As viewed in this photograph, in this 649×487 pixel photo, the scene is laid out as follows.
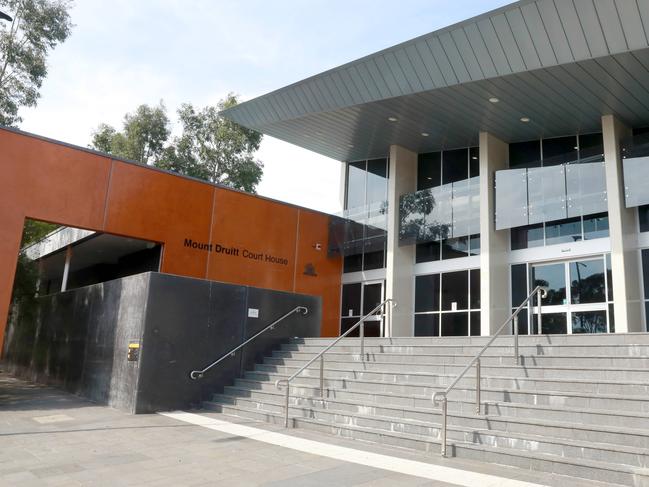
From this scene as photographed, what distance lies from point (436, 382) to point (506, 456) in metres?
2.38

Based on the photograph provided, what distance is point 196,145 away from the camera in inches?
1178

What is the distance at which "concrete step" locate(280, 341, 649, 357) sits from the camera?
300 inches

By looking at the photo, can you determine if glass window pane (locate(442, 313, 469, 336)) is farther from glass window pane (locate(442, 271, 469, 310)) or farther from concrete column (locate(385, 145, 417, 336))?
concrete column (locate(385, 145, 417, 336))

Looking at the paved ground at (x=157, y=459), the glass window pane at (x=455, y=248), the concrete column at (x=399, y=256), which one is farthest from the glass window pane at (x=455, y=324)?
the paved ground at (x=157, y=459)

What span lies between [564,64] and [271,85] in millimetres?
9094

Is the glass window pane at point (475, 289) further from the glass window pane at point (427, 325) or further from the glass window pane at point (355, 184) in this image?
the glass window pane at point (355, 184)

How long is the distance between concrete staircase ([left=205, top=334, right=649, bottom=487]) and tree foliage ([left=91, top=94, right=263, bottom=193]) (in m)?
20.2

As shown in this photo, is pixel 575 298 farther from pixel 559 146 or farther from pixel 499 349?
pixel 499 349

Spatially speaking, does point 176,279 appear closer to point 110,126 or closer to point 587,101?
point 587,101

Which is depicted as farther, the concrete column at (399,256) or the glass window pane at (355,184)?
the glass window pane at (355,184)

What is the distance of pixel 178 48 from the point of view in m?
12.4

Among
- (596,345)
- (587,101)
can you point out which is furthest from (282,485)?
(587,101)

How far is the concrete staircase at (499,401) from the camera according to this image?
5945 millimetres

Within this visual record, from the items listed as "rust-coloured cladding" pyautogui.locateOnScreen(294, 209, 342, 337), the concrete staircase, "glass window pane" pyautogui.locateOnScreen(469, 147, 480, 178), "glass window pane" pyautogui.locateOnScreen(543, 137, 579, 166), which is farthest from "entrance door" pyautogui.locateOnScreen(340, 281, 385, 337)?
the concrete staircase
